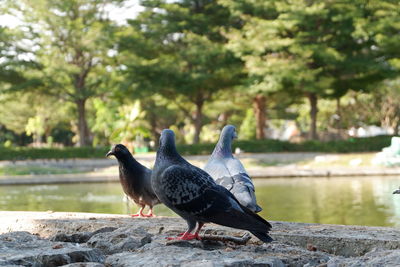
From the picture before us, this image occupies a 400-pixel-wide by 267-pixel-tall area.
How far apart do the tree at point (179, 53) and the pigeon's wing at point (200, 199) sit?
22666 mm

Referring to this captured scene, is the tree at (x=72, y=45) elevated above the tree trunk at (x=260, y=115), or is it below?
above

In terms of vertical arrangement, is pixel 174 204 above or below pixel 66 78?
below

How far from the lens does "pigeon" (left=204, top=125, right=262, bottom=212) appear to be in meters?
4.55

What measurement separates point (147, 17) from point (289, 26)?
741cm

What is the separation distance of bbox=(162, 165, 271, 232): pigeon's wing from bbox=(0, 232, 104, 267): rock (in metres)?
0.62

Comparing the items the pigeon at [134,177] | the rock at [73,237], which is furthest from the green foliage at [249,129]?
the rock at [73,237]

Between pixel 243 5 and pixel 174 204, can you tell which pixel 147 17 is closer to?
pixel 243 5

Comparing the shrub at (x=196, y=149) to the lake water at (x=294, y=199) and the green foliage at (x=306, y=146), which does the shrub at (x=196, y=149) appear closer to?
the green foliage at (x=306, y=146)

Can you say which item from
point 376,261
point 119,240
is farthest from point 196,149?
point 376,261

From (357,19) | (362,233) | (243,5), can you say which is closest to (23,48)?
(243,5)

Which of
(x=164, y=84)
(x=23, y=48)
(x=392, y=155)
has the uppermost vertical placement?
(x=23, y=48)

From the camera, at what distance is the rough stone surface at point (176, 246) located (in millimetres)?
3566

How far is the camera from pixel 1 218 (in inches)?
229

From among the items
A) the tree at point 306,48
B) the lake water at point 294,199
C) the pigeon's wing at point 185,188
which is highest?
the tree at point 306,48
